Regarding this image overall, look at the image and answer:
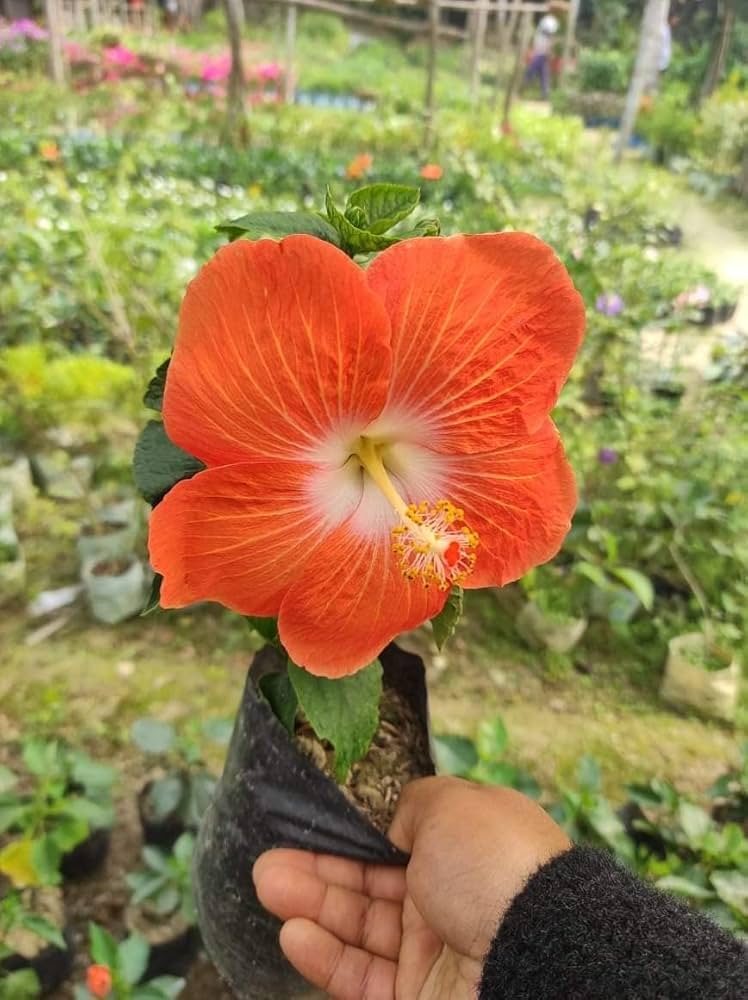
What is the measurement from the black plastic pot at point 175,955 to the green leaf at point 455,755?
406 millimetres

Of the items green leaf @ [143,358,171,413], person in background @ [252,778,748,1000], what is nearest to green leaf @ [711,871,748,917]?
person in background @ [252,778,748,1000]

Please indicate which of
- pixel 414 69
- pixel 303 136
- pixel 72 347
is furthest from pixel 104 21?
pixel 72 347

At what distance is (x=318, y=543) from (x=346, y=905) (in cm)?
43

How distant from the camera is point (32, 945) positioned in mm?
990

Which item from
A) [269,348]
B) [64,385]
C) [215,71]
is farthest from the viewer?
[215,71]

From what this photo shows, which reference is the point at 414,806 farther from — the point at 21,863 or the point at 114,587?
the point at 114,587

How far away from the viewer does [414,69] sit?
38.3 feet

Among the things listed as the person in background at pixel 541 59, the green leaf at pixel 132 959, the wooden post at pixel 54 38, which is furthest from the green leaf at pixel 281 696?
the person in background at pixel 541 59

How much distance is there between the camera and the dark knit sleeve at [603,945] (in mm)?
529

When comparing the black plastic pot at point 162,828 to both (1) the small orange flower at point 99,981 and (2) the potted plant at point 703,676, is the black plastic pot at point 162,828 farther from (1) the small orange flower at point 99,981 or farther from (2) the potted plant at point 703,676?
(2) the potted plant at point 703,676

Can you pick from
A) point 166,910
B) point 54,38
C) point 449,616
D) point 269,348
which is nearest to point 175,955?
point 166,910

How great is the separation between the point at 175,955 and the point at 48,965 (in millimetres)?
153

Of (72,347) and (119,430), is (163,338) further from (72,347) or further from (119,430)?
(72,347)

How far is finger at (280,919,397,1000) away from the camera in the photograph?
2.29 ft
